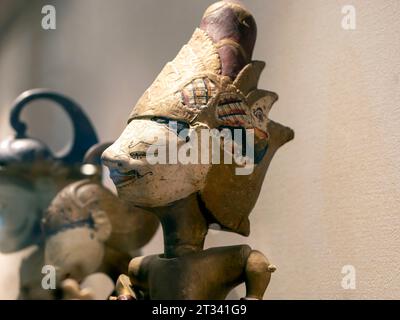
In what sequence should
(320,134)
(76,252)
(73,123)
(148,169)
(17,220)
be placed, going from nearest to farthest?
(148,169) < (320,134) < (76,252) < (17,220) < (73,123)

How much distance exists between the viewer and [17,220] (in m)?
1.35

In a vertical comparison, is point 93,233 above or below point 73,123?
below

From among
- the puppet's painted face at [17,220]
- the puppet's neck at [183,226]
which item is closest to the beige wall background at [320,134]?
the puppet's painted face at [17,220]

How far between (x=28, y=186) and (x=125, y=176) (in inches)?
23.1

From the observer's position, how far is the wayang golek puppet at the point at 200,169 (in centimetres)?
84

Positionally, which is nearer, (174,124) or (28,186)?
(174,124)

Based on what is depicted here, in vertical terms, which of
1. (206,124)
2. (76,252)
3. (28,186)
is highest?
(206,124)

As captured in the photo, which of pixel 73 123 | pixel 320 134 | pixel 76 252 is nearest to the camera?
pixel 320 134

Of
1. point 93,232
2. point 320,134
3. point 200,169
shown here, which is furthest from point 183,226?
point 93,232

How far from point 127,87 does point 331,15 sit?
0.47 meters

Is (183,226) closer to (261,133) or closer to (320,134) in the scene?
(261,133)

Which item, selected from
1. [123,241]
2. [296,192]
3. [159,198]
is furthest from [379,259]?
[123,241]

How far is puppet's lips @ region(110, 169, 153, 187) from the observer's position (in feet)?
2.74
